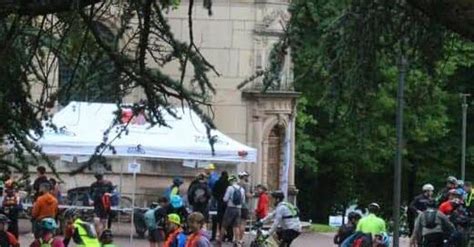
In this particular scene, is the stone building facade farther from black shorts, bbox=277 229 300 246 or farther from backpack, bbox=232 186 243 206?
black shorts, bbox=277 229 300 246

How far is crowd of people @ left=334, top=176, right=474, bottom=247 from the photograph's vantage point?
22328 mm

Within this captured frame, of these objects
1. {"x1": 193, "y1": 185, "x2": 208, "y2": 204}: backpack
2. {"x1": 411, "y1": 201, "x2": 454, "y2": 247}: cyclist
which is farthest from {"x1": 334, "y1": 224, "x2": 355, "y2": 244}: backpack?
{"x1": 193, "y1": 185, "x2": 208, "y2": 204}: backpack

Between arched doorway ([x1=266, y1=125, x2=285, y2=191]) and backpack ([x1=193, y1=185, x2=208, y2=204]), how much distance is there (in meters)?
12.9

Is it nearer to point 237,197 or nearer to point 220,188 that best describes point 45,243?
point 237,197

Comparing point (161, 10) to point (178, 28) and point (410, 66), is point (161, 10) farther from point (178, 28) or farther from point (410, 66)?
point (178, 28)

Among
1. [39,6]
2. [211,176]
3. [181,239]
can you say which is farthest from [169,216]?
[39,6]

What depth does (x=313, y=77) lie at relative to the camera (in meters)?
11.6

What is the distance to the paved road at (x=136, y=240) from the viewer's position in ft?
91.2

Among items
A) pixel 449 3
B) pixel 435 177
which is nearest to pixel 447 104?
pixel 435 177

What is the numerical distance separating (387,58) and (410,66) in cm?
61

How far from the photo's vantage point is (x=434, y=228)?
22.6 metres

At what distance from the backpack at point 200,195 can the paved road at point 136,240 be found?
1.61m

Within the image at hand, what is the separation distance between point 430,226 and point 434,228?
81 millimetres

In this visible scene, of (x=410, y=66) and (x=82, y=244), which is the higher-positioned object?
(x=410, y=66)
